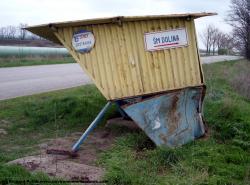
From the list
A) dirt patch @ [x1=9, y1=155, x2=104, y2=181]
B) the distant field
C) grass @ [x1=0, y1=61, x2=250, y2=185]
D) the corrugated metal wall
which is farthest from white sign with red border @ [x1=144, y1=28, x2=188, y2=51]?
the distant field

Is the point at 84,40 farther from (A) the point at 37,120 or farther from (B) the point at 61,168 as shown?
(A) the point at 37,120

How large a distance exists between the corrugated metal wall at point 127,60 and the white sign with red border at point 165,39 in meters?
0.07

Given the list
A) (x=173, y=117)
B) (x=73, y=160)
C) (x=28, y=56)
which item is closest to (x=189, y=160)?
(x=173, y=117)

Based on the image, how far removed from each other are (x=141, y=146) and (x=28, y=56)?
1230 inches

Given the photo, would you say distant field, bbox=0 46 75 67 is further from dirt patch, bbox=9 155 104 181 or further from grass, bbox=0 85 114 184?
Result: dirt patch, bbox=9 155 104 181

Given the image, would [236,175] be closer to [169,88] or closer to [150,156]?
[150,156]

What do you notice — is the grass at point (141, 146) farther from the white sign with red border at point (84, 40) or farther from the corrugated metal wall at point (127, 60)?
the white sign with red border at point (84, 40)

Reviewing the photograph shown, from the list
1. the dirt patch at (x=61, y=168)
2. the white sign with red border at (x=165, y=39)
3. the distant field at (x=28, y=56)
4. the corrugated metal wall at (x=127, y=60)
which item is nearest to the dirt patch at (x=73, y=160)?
the dirt patch at (x=61, y=168)

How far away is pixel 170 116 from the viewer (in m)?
6.91

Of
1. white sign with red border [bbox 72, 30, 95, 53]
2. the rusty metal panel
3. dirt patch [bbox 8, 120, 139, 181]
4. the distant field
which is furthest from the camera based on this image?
the distant field

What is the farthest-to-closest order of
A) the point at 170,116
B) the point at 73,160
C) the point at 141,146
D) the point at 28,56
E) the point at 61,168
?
the point at 28,56, the point at 141,146, the point at 170,116, the point at 73,160, the point at 61,168

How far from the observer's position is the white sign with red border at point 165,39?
23.1 ft

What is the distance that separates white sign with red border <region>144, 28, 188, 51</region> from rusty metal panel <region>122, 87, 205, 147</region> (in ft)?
2.54

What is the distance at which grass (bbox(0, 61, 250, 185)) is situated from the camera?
534 centimetres
